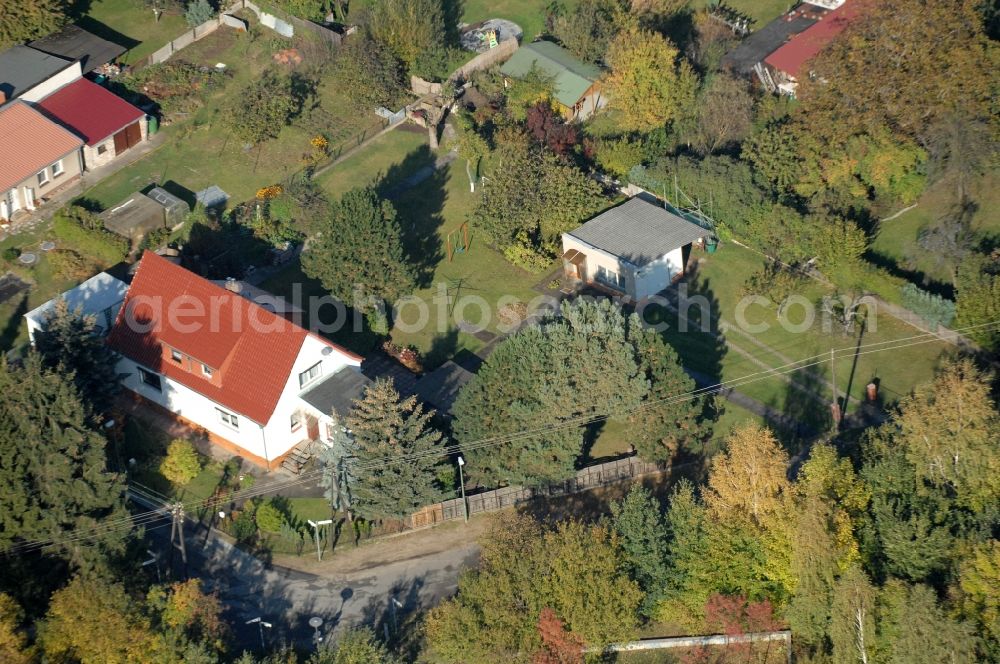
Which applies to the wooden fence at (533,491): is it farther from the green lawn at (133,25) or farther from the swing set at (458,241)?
→ the green lawn at (133,25)

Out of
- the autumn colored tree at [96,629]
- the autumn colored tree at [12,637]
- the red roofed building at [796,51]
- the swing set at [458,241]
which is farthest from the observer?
the red roofed building at [796,51]

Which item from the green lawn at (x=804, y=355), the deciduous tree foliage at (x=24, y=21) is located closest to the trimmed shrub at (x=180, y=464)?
the green lawn at (x=804, y=355)

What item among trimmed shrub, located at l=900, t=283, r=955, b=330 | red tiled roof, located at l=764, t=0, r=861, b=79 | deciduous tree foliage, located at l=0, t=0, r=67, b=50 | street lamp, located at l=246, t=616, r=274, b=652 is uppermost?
red tiled roof, located at l=764, t=0, r=861, b=79

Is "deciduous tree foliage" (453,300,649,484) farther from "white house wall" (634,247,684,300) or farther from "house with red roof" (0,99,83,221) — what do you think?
"house with red roof" (0,99,83,221)

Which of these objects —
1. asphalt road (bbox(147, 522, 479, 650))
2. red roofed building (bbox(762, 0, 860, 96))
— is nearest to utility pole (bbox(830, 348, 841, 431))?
asphalt road (bbox(147, 522, 479, 650))

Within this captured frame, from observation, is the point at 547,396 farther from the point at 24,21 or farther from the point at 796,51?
the point at 24,21
